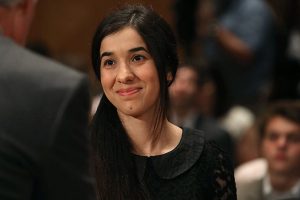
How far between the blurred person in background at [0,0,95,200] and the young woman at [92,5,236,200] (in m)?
0.36

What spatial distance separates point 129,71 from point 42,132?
493 mm

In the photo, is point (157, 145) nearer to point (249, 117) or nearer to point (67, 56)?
point (249, 117)

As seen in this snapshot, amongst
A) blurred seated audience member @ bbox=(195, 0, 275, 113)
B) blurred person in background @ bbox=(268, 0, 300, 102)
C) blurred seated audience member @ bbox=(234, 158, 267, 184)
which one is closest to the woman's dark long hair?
blurred seated audience member @ bbox=(234, 158, 267, 184)

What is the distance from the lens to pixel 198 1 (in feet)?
22.0

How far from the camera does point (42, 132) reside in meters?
2.11

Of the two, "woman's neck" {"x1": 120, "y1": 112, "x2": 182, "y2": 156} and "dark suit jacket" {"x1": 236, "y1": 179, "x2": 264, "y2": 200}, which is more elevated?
"woman's neck" {"x1": 120, "y1": 112, "x2": 182, "y2": 156}

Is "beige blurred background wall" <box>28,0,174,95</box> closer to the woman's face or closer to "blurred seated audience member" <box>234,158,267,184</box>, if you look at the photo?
"blurred seated audience member" <box>234,158,267,184</box>

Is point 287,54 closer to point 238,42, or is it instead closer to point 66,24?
point 238,42

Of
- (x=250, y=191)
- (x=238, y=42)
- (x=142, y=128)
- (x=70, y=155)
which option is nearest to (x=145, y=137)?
(x=142, y=128)

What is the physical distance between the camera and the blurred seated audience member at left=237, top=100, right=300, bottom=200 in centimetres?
448

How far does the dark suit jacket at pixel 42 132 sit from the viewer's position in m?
2.10

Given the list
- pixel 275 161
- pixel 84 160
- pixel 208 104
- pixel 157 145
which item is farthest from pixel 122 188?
pixel 208 104

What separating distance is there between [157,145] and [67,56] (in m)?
5.19

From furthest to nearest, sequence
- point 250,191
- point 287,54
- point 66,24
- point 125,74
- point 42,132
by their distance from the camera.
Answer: point 66,24
point 287,54
point 250,191
point 125,74
point 42,132
